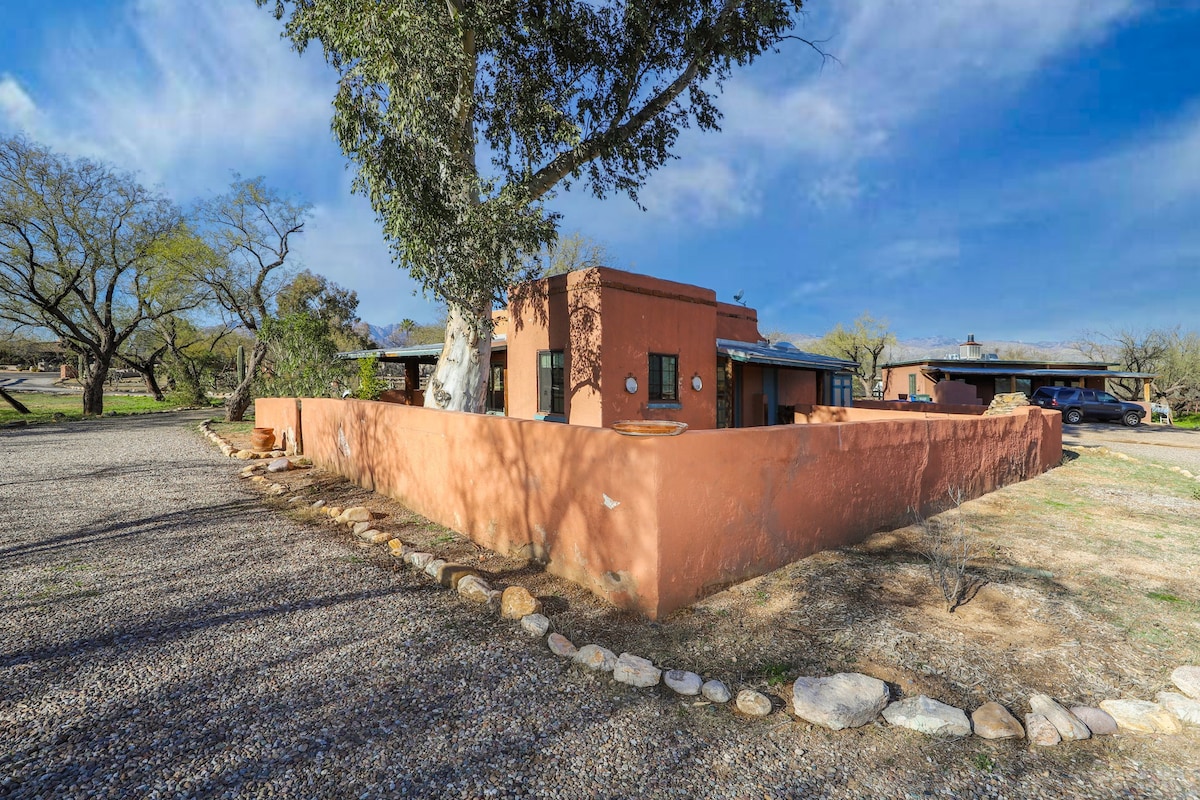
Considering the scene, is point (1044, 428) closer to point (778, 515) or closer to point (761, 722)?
point (778, 515)

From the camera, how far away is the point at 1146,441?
615 inches

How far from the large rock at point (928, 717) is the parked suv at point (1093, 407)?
2601 cm

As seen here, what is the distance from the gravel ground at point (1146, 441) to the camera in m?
11.8

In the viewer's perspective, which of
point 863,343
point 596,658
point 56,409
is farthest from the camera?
point 863,343

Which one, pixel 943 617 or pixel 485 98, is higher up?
pixel 485 98

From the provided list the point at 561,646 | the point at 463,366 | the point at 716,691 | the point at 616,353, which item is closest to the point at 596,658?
the point at 561,646

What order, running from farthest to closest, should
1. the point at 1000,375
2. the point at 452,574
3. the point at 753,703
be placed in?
the point at 1000,375 → the point at 452,574 → the point at 753,703

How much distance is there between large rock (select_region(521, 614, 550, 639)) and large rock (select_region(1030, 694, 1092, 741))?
2.80 meters

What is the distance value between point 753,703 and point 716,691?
0.21 meters

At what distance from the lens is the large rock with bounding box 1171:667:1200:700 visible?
8.95 feet

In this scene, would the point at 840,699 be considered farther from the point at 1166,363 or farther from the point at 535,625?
the point at 1166,363

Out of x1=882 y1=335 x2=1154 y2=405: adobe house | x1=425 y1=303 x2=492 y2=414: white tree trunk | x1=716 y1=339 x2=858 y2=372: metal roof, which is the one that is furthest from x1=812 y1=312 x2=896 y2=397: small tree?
x1=425 y1=303 x2=492 y2=414: white tree trunk

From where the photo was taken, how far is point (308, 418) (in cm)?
1085

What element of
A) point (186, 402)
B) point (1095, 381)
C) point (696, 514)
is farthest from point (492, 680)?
point (1095, 381)
